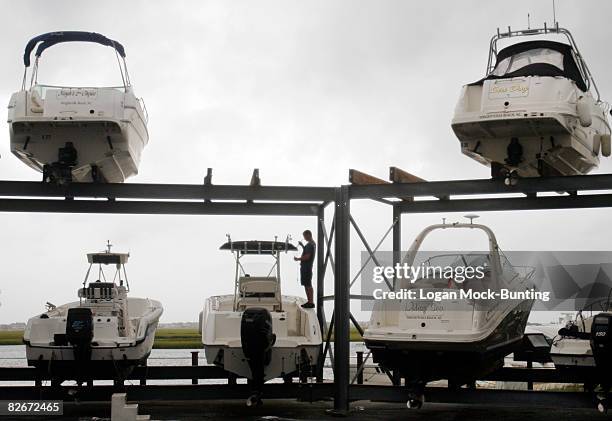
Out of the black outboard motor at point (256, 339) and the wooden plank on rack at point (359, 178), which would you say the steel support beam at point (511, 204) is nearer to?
the wooden plank on rack at point (359, 178)

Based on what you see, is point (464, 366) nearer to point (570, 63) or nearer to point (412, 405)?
point (412, 405)

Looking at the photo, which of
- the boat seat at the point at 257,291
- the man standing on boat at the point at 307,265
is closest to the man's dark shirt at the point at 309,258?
the man standing on boat at the point at 307,265

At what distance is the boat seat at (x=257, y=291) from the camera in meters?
13.5

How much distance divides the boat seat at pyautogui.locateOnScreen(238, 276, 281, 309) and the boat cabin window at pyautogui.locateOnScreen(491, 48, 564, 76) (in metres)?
5.10

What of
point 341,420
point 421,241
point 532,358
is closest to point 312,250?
point 421,241

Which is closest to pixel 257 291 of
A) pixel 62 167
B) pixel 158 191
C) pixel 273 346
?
pixel 273 346

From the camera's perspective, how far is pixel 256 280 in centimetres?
1363

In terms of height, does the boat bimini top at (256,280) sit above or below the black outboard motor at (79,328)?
above

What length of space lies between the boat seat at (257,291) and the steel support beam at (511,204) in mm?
2923

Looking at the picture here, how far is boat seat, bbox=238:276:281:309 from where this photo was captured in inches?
532

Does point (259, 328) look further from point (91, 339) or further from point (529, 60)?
point (529, 60)

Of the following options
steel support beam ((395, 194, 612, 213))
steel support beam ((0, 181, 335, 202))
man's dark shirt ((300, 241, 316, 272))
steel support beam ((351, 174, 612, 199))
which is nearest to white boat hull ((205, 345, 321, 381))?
man's dark shirt ((300, 241, 316, 272))

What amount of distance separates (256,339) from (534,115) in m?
5.05

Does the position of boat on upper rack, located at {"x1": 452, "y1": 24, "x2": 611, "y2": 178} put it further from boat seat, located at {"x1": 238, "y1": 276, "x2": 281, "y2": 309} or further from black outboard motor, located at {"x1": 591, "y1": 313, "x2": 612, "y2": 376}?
boat seat, located at {"x1": 238, "y1": 276, "x2": 281, "y2": 309}
